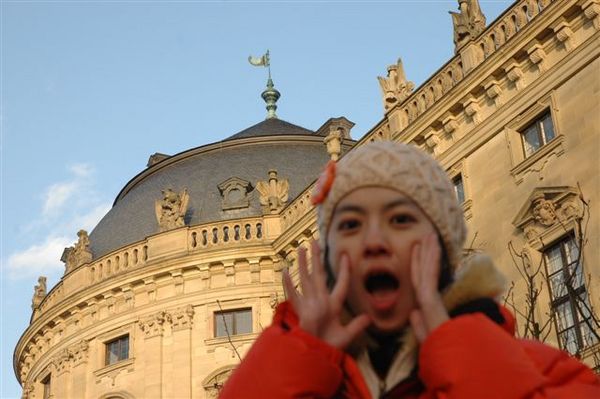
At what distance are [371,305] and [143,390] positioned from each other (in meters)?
24.5

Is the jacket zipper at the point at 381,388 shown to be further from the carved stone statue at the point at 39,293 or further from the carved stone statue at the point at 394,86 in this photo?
the carved stone statue at the point at 39,293

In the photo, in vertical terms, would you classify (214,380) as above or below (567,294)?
above

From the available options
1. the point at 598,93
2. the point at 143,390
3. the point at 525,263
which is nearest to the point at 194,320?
the point at 143,390

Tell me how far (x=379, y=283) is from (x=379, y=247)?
92mm

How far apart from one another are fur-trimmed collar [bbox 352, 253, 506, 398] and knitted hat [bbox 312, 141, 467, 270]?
0.17m

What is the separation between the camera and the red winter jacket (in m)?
2.23

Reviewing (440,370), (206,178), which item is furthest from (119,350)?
(440,370)

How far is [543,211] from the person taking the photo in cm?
1636

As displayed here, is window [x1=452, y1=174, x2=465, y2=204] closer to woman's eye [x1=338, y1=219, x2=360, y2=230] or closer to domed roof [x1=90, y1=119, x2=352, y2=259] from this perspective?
domed roof [x1=90, y1=119, x2=352, y2=259]

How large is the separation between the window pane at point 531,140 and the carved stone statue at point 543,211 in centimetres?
118

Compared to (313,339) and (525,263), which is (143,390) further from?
(313,339)

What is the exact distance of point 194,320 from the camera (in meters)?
26.3

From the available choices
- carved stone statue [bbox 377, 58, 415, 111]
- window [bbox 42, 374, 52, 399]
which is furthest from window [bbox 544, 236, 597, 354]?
window [bbox 42, 374, 52, 399]

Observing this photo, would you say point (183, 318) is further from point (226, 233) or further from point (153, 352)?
point (226, 233)
